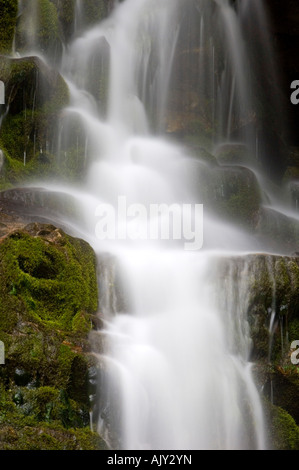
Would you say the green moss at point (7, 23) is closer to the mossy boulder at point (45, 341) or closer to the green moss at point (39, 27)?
the green moss at point (39, 27)

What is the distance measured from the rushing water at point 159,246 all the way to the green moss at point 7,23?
577 millimetres

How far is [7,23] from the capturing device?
1412cm

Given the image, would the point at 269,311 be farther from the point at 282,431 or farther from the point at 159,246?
the point at 159,246

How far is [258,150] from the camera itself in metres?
16.1

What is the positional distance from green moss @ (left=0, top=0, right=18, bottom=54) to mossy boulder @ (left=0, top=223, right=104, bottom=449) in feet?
28.8

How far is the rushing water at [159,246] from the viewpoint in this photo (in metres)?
5.84

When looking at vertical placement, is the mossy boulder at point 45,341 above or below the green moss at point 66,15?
below

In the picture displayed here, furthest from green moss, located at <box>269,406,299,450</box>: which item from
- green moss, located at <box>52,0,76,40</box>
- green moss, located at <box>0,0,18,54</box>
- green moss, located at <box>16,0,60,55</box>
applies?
green moss, located at <box>52,0,76,40</box>

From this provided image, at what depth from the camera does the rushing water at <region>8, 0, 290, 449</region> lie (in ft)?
19.2

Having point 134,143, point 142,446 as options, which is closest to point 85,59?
A: point 134,143

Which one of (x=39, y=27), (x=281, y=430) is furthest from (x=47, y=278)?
(x=39, y=27)

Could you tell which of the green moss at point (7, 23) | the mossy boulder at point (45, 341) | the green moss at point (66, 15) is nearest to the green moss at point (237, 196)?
the mossy boulder at point (45, 341)
